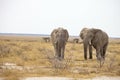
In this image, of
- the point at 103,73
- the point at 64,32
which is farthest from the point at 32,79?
the point at 64,32

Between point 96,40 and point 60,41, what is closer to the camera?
point 60,41

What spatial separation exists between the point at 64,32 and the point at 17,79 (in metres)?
8.31

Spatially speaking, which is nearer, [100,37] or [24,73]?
[24,73]

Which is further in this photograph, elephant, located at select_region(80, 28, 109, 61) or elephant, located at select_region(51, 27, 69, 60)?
elephant, located at select_region(80, 28, 109, 61)

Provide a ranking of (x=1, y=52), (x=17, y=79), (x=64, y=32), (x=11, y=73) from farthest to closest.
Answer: (x=1, y=52) < (x=64, y=32) < (x=11, y=73) < (x=17, y=79)

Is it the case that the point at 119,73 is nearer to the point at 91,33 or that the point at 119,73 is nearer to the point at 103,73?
the point at 103,73

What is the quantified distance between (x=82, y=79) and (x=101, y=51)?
834cm

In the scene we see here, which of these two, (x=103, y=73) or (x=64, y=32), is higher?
(x=64, y=32)

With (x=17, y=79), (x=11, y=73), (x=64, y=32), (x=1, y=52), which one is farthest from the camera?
(x=1, y=52)

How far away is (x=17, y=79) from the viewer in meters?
13.1

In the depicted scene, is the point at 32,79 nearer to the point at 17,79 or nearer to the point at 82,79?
the point at 17,79

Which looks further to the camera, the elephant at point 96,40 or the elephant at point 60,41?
the elephant at point 96,40

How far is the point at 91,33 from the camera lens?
21750 millimetres

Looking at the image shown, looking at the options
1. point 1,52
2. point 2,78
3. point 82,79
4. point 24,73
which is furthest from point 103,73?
point 1,52
